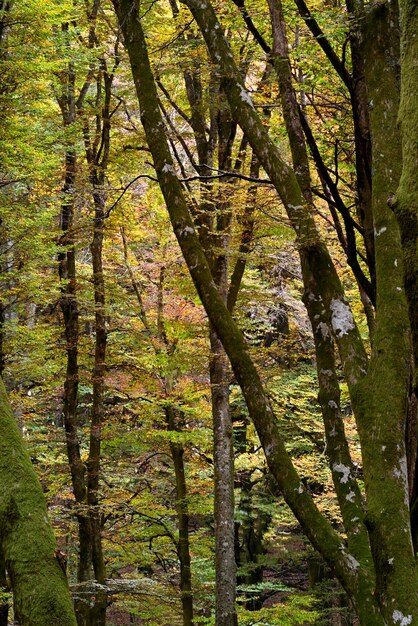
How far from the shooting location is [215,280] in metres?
10.6

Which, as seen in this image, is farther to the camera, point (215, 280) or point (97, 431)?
point (97, 431)

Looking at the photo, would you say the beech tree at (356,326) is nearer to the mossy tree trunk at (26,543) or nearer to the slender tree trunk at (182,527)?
the mossy tree trunk at (26,543)

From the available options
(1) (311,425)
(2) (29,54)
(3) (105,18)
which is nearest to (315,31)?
Answer: (2) (29,54)

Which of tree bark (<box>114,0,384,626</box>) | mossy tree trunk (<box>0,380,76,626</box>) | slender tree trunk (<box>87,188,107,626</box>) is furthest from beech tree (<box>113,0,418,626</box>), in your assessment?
slender tree trunk (<box>87,188,107,626</box>)

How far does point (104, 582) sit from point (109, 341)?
5.98 meters

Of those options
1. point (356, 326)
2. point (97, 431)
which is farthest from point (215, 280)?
point (356, 326)

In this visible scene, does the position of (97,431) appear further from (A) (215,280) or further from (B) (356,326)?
(B) (356,326)

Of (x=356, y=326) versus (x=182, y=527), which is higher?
(x=356, y=326)

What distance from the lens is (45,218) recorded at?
9.67 meters

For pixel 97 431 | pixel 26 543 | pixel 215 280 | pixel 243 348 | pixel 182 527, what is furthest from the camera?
pixel 182 527

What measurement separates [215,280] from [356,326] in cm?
663

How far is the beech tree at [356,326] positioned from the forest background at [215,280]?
1 cm

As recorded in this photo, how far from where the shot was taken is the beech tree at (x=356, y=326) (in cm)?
316

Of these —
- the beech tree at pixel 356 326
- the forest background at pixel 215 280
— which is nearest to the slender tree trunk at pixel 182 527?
the forest background at pixel 215 280
